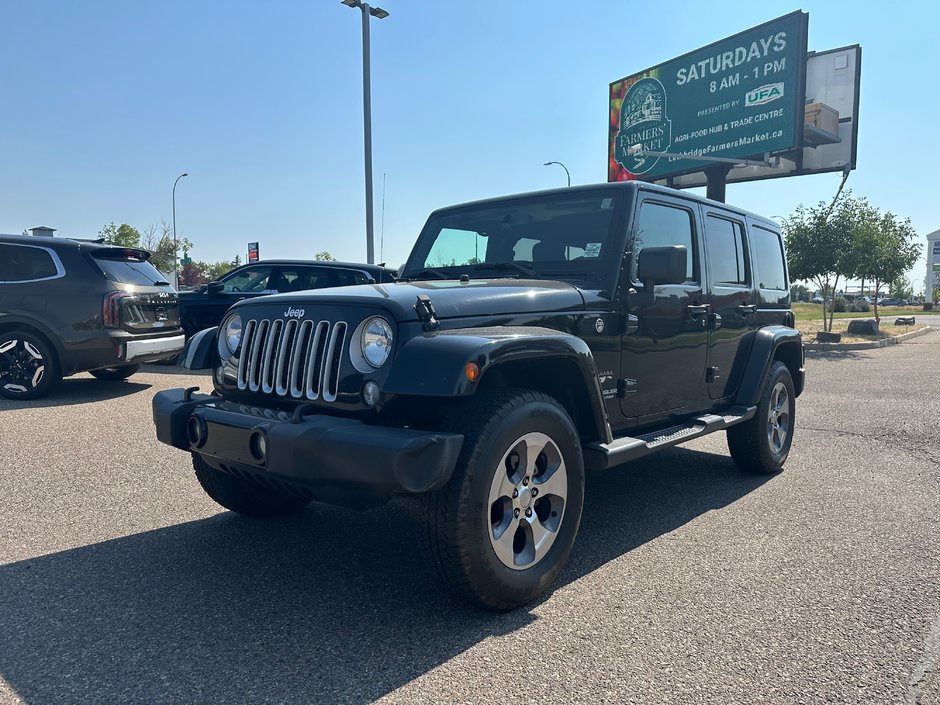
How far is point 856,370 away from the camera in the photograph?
1274 cm

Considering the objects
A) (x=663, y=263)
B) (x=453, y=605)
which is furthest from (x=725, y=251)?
(x=453, y=605)

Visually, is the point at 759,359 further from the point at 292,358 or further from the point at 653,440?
the point at 292,358

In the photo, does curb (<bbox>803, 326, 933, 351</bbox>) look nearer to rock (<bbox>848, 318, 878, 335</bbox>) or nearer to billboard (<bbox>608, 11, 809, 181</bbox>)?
rock (<bbox>848, 318, 878, 335</bbox>)

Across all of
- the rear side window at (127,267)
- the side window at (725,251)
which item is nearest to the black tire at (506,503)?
the side window at (725,251)

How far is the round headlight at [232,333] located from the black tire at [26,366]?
217 inches

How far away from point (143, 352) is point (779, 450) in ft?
22.3

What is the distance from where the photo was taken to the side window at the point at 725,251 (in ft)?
15.6

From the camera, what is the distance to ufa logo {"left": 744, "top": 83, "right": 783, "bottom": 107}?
20.0 m

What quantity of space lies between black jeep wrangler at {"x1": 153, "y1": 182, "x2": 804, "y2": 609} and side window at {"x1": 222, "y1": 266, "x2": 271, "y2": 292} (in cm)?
667

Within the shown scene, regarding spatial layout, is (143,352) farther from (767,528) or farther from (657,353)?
(767,528)

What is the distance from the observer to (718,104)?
70.6ft

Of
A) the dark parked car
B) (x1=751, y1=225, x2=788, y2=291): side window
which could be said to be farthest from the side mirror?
the dark parked car

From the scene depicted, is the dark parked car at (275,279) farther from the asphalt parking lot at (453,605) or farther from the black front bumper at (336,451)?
the black front bumper at (336,451)

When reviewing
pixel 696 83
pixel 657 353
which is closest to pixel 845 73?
pixel 696 83
